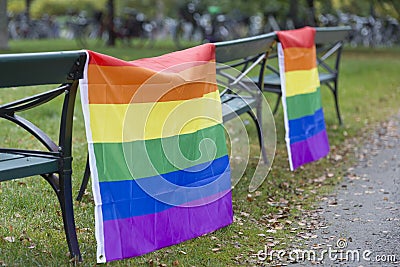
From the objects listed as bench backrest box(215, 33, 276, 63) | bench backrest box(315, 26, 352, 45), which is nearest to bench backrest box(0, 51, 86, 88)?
bench backrest box(215, 33, 276, 63)

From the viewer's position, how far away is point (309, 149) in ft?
24.1

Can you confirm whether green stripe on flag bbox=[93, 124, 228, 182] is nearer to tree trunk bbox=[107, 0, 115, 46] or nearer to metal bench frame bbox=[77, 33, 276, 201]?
metal bench frame bbox=[77, 33, 276, 201]

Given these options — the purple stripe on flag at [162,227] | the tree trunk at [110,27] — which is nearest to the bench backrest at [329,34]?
the purple stripe on flag at [162,227]

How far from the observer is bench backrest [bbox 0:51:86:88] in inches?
149

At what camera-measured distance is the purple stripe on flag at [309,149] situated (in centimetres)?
707

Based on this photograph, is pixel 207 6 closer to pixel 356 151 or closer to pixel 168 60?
pixel 356 151

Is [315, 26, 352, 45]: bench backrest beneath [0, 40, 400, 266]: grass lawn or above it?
above

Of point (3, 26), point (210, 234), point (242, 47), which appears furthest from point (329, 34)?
point (3, 26)

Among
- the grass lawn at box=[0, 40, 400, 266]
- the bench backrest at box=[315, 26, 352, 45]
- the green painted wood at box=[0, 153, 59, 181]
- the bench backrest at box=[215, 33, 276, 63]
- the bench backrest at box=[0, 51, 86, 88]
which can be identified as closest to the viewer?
the bench backrest at box=[0, 51, 86, 88]

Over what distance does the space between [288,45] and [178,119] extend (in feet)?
8.08

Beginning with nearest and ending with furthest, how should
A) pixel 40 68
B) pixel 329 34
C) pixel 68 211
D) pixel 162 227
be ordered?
1. pixel 40 68
2. pixel 68 211
3. pixel 162 227
4. pixel 329 34

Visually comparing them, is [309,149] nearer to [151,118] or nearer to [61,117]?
[151,118]

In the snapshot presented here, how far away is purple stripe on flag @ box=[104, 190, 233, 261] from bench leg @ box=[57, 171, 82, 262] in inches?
8.2

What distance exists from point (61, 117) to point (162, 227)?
904 mm
